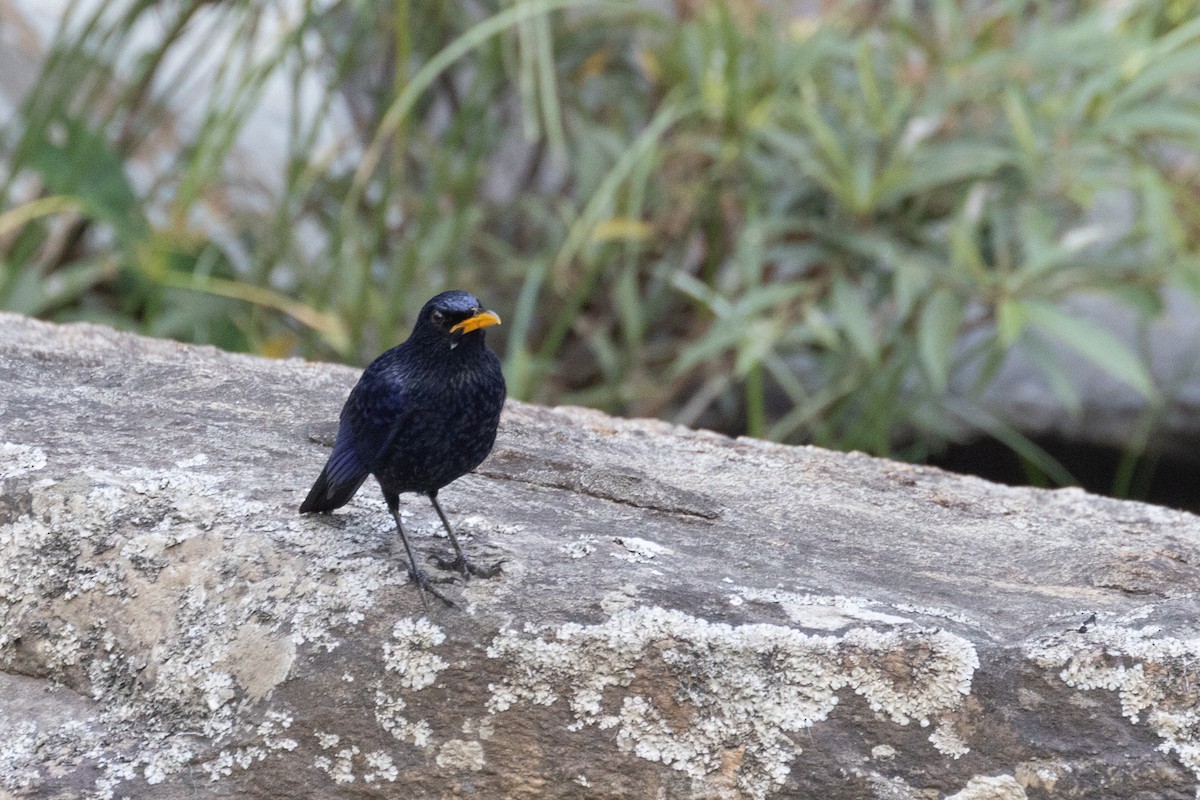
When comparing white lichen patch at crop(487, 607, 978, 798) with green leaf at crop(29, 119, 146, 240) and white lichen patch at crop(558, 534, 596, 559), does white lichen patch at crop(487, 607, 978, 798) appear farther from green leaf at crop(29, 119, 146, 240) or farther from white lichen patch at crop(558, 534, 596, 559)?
Result: green leaf at crop(29, 119, 146, 240)

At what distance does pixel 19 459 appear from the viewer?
94.8 inches

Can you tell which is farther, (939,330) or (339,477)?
(939,330)

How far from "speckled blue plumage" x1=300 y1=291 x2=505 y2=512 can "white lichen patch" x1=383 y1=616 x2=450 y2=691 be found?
0.28 m

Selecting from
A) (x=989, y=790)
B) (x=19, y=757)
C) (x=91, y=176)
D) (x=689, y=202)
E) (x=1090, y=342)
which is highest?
(x=689, y=202)

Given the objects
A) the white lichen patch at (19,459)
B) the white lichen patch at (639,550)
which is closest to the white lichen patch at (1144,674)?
the white lichen patch at (639,550)

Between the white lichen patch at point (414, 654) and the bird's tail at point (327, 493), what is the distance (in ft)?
1.01

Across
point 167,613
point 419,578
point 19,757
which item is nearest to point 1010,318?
point 419,578

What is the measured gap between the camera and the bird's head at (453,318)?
7.34ft

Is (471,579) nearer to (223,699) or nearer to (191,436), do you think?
(223,699)

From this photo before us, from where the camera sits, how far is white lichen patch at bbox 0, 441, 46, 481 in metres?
2.37

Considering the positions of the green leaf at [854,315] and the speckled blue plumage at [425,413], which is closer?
the speckled blue plumage at [425,413]

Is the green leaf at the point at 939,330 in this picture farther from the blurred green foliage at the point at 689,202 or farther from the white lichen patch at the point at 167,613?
the white lichen patch at the point at 167,613

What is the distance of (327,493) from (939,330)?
286 centimetres

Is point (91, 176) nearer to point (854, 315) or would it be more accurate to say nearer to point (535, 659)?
point (854, 315)
